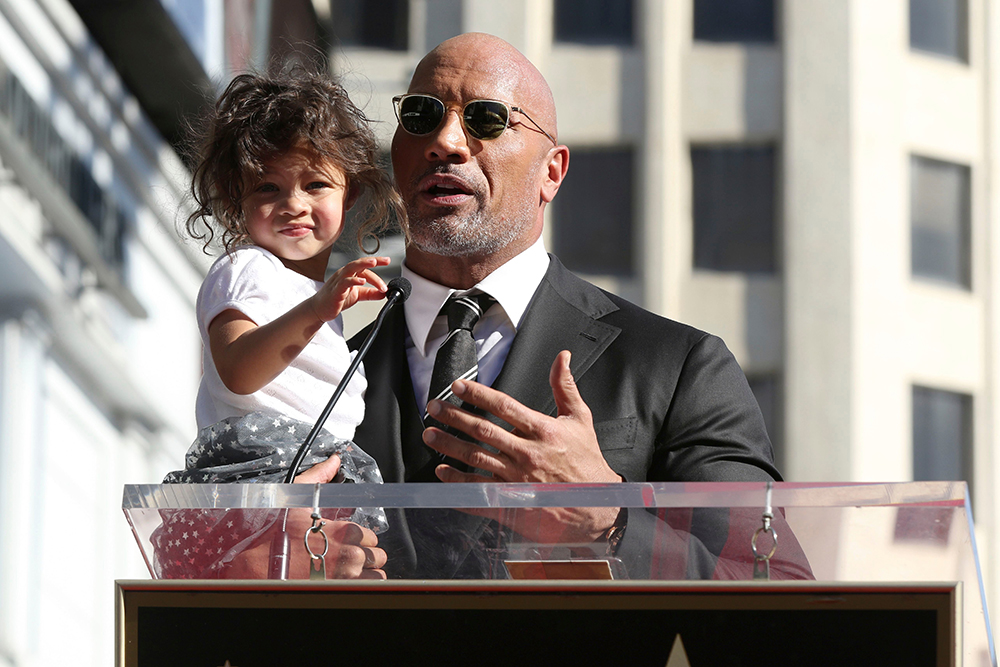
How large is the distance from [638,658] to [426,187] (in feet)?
4.62

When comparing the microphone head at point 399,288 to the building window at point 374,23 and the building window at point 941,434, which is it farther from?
the building window at point 374,23

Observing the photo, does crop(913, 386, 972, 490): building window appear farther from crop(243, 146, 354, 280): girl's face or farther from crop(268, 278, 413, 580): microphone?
crop(268, 278, 413, 580): microphone

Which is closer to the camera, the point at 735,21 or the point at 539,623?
the point at 539,623

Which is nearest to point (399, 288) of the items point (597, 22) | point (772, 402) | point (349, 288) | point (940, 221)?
point (349, 288)

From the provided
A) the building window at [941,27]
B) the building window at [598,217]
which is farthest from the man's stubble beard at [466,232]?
the building window at [941,27]

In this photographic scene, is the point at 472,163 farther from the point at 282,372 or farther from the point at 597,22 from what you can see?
the point at 597,22

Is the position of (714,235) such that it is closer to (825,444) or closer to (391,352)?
(825,444)

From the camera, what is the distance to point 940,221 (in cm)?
1505

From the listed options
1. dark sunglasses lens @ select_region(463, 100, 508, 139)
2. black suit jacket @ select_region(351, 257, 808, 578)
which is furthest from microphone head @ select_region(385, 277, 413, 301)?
dark sunglasses lens @ select_region(463, 100, 508, 139)

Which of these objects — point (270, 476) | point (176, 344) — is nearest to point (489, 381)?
point (270, 476)

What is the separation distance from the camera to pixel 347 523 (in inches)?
63.5

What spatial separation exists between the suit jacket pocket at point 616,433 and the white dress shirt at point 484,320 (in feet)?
0.85

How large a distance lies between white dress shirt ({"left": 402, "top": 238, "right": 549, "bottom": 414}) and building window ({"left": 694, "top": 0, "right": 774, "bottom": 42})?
42.5ft

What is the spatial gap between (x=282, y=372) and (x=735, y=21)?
1381cm
